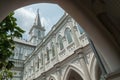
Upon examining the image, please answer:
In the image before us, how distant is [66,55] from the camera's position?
44.5ft

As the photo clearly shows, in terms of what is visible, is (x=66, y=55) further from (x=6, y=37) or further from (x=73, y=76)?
(x=6, y=37)

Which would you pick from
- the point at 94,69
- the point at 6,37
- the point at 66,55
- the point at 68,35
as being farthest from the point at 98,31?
the point at 68,35

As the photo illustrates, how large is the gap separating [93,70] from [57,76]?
5.18 meters

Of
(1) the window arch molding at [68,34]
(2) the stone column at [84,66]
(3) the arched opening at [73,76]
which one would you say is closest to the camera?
(2) the stone column at [84,66]

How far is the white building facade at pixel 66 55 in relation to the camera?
10.7 m

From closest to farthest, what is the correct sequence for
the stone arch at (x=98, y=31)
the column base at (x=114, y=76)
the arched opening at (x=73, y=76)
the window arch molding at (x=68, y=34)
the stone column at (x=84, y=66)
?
the column base at (x=114, y=76) < the stone arch at (x=98, y=31) < the stone column at (x=84, y=66) < the arched opening at (x=73, y=76) < the window arch molding at (x=68, y=34)

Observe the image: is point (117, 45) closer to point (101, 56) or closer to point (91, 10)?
point (101, 56)

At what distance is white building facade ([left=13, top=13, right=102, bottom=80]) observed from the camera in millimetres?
10696

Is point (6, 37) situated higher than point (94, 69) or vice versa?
point (6, 37)

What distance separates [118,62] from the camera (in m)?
3.59

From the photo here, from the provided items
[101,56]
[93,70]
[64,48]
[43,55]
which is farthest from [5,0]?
[43,55]

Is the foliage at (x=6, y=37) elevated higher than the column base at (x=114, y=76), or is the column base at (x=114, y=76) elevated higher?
the foliage at (x=6, y=37)

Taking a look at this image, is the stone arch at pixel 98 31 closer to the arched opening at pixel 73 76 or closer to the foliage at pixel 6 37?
the foliage at pixel 6 37

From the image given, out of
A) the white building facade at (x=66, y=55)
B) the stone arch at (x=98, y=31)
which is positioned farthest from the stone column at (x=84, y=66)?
the stone arch at (x=98, y=31)
